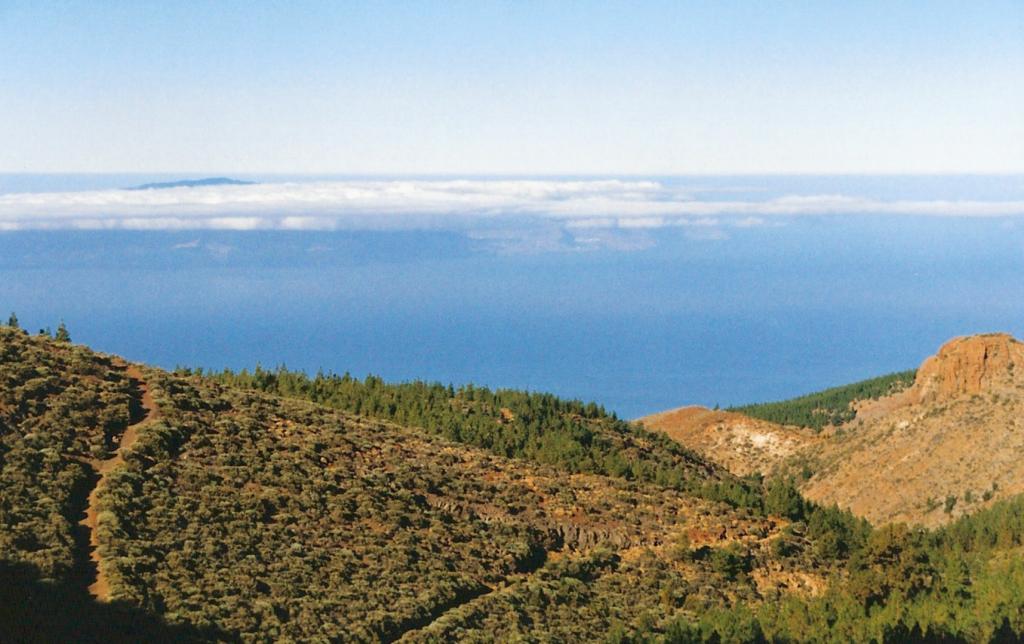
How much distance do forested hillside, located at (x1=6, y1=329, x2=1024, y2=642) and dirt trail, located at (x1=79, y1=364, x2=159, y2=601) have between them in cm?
37

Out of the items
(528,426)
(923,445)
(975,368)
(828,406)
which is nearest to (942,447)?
(923,445)

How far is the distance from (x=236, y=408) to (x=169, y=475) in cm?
1272

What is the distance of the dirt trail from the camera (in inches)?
1678

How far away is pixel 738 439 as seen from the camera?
129m

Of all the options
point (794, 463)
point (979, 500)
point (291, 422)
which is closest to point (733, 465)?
point (794, 463)

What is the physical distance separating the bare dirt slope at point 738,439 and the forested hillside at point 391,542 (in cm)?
4770

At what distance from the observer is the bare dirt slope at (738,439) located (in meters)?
124

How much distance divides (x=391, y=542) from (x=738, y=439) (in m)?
83.0

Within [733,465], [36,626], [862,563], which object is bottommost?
[733,465]

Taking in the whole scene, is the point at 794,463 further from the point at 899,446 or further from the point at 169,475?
the point at 169,475

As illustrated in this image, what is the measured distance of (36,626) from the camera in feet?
123

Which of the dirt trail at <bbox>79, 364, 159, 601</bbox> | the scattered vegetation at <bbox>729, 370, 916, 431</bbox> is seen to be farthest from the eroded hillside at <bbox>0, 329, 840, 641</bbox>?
the scattered vegetation at <bbox>729, 370, 916, 431</bbox>

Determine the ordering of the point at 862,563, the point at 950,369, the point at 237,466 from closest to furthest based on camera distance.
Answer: the point at 237,466
the point at 862,563
the point at 950,369

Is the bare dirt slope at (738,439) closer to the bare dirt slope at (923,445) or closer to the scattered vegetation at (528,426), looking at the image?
the bare dirt slope at (923,445)
